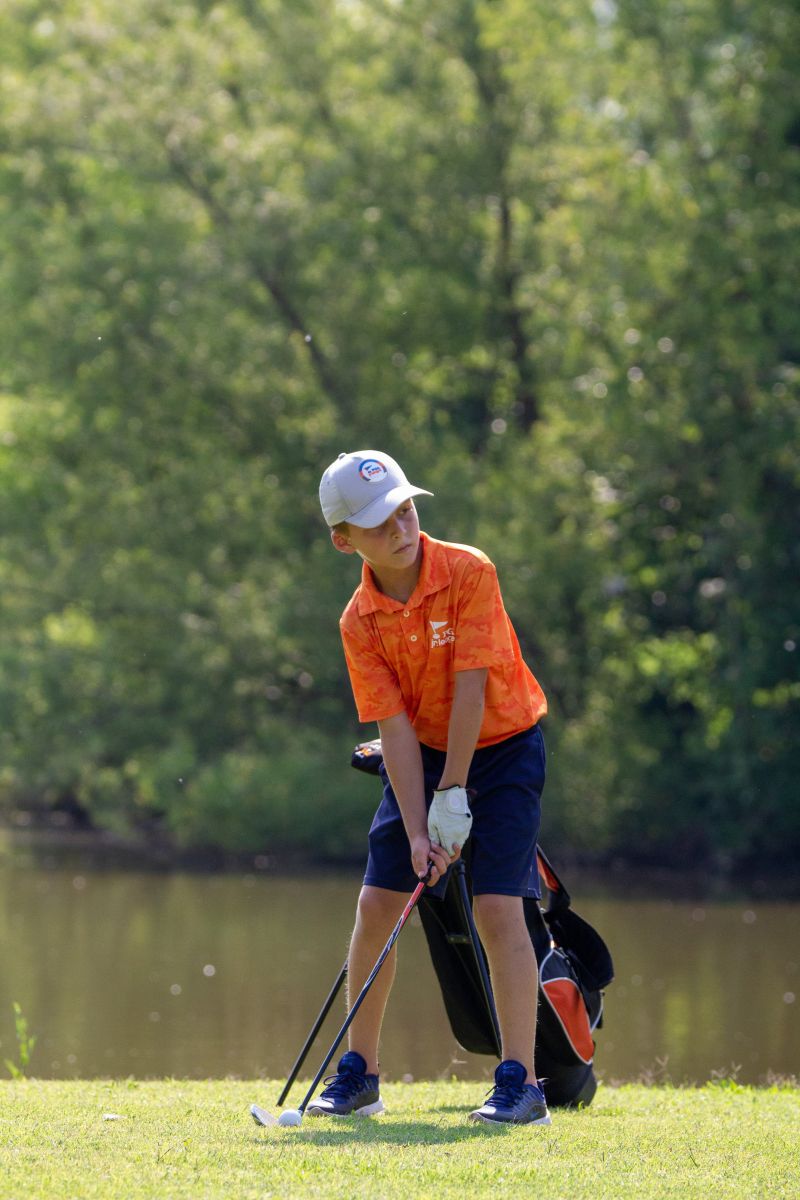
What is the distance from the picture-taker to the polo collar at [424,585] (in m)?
5.32

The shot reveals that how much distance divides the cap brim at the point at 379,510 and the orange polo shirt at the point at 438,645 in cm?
22

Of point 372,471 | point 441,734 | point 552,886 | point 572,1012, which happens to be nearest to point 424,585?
point 372,471

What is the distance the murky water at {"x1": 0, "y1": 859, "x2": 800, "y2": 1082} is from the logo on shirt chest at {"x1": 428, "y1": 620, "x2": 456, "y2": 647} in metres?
4.06

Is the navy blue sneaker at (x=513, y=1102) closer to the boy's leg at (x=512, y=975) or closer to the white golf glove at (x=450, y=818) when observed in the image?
the boy's leg at (x=512, y=975)

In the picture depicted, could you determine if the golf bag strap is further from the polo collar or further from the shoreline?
the shoreline

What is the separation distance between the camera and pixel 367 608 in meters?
5.41

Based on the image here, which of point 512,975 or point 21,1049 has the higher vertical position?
point 512,975

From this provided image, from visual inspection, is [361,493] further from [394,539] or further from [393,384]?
[393,384]

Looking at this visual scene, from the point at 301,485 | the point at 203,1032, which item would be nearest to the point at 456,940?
the point at 203,1032

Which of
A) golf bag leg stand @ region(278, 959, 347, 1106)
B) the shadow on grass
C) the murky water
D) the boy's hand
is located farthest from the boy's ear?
the murky water

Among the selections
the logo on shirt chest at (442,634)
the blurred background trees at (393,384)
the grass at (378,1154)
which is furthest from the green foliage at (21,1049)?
the blurred background trees at (393,384)

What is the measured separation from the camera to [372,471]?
17.3 ft

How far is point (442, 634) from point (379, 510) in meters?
0.45

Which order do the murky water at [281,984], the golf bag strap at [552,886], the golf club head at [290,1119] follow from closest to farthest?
the golf club head at [290,1119] → the golf bag strap at [552,886] → the murky water at [281,984]
